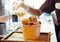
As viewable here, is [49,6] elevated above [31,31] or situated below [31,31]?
above

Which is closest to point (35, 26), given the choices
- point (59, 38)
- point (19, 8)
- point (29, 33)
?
point (29, 33)

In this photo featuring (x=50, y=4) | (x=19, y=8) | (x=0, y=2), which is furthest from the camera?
(x=0, y=2)

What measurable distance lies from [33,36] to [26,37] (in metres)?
0.04

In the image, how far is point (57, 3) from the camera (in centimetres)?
124

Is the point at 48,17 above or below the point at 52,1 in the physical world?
below

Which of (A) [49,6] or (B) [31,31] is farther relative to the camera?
(A) [49,6]

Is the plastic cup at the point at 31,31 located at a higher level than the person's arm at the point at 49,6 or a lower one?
lower

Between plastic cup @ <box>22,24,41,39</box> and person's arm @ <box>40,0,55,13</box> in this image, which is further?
person's arm @ <box>40,0,55,13</box>

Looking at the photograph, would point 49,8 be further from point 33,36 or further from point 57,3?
point 33,36

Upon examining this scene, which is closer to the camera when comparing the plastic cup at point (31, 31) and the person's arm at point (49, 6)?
the plastic cup at point (31, 31)

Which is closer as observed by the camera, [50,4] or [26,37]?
[26,37]

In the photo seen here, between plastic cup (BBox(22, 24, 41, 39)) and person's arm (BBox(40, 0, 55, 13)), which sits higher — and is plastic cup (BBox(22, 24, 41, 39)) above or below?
below

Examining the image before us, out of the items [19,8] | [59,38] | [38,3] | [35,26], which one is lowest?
[59,38]

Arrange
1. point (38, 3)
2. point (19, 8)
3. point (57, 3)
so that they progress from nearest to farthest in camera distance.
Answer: point (19, 8) → point (57, 3) → point (38, 3)
